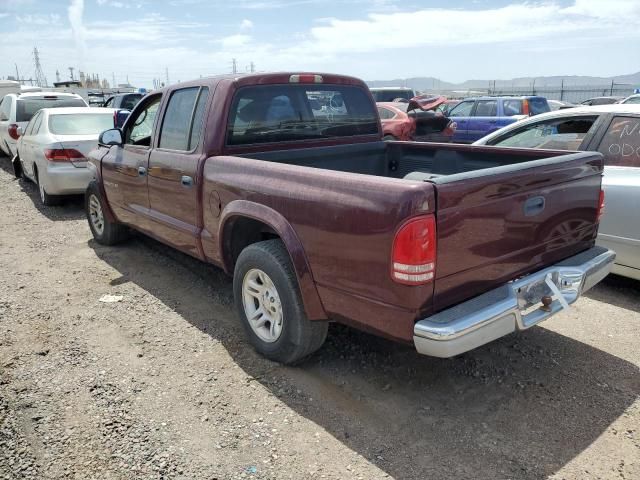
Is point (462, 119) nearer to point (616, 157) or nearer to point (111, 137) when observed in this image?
point (616, 157)

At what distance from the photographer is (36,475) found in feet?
8.50

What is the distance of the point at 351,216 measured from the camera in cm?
269

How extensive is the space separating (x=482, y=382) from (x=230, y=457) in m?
1.61

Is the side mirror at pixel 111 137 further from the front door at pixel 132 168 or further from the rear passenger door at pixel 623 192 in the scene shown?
the rear passenger door at pixel 623 192

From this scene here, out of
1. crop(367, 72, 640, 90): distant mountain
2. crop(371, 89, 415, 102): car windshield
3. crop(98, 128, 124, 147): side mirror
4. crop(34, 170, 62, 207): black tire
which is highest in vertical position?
crop(367, 72, 640, 90): distant mountain

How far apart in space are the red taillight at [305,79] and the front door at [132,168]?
4.49ft

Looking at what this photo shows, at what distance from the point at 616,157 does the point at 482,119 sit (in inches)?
380

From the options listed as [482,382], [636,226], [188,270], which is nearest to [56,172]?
[188,270]

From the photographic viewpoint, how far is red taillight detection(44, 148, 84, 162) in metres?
7.72

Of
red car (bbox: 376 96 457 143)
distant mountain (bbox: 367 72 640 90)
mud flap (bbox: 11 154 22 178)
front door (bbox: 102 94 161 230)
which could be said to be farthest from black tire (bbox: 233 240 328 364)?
distant mountain (bbox: 367 72 640 90)

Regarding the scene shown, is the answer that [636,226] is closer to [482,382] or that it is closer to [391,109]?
[482,382]

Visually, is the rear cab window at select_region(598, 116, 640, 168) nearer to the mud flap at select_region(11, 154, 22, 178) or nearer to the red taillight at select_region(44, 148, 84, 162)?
the red taillight at select_region(44, 148, 84, 162)

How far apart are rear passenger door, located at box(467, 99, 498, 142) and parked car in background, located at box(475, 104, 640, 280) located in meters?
8.81

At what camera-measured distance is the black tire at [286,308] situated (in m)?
3.21
